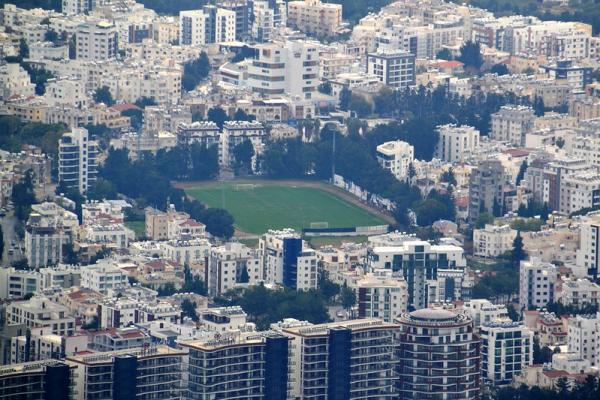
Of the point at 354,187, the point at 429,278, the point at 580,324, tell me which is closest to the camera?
the point at 580,324

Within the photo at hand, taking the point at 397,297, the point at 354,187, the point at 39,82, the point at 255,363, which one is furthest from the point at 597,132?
the point at 255,363

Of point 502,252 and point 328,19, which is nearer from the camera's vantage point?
point 502,252

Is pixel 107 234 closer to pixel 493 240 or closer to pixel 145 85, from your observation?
pixel 493 240

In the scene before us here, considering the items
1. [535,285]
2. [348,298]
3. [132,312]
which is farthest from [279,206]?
[132,312]

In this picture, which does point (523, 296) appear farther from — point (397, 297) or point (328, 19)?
point (328, 19)

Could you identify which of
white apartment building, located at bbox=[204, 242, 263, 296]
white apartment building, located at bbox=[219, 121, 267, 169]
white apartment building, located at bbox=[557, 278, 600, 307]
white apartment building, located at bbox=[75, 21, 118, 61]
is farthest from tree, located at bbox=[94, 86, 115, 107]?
white apartment building, located at bbox=[557, 278, 600, 307]

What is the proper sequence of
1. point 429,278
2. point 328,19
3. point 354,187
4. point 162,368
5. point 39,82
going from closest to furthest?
1. point 162,368
2. point 429,278
3. point 354,187
4. point 39,82
5. point 328,19
